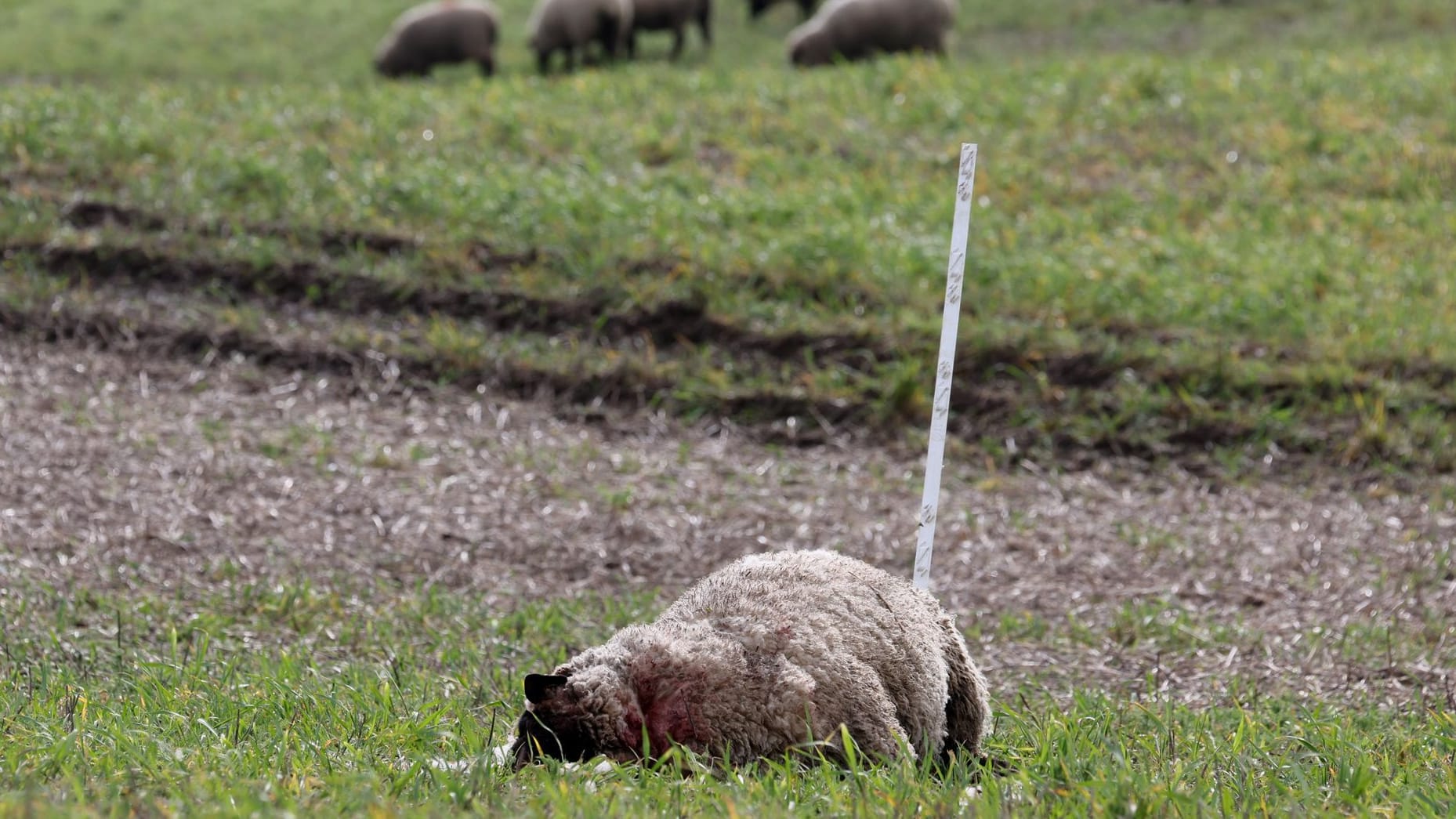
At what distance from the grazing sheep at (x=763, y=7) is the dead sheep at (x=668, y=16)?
2227mm

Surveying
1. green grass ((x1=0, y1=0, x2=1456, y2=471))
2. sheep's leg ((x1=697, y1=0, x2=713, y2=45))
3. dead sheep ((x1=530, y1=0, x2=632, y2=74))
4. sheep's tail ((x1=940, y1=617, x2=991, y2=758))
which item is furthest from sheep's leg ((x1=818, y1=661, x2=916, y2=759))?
sheep's leg ((x1=697, y1=0, x2=713, y2=45))

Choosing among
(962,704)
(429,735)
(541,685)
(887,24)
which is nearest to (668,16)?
(887,24)

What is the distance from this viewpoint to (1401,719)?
14.6 feet

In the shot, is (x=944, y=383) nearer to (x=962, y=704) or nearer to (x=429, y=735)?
(x=962, y=704)

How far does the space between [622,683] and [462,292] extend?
6022mm

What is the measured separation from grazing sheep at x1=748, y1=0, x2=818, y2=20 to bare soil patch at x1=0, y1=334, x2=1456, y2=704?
45.4 feet

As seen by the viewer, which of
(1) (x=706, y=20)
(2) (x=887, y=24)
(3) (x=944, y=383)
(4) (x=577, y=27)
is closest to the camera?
(3) (x=944, y=383)

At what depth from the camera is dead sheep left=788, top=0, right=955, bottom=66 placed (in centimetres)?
1625

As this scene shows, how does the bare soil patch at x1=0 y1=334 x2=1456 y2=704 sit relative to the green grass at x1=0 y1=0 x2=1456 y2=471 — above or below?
below

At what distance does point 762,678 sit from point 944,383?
1465 mm

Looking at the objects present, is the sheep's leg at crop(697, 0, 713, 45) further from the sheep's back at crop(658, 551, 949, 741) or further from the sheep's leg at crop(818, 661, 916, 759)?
the sheep's leg at crop(818, 661, 916, 759)

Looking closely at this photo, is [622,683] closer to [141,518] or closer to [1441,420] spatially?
[141,518]

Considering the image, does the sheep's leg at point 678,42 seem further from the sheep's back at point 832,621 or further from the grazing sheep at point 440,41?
the sheep's back at point 832,621

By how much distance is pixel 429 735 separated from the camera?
136 inches
